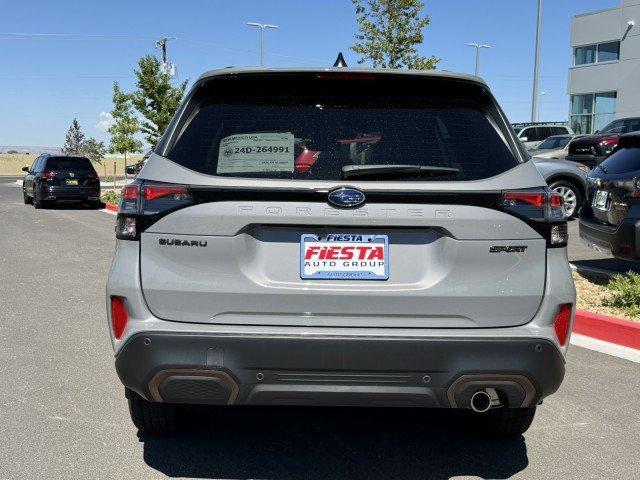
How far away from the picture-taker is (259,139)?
312 centimetres

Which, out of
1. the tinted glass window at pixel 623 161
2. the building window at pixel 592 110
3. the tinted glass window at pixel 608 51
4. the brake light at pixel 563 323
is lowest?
the brake light at pixel 563 323

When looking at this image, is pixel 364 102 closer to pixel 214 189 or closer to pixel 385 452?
pixel 214 189

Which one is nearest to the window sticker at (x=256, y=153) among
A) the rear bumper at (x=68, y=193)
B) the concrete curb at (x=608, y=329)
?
the concrete curb at (x=608, y=329)

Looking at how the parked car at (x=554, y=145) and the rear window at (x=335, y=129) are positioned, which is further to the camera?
the parked car at (x=554, y=145)

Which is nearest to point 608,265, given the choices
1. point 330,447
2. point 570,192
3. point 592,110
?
point 570,192

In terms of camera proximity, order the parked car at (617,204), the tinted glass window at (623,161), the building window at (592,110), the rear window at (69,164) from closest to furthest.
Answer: the parked car at (617,204) → the tinted glass window at (623,161) → the rear window at (69,164) → the building window at (592,110)

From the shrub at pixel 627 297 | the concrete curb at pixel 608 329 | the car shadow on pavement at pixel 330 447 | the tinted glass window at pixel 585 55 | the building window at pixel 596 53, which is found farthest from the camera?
the tinted glass window at pixel 585 55

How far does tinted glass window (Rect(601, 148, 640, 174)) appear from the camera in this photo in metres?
7.64

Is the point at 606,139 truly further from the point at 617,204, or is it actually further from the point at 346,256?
the point at 346,256

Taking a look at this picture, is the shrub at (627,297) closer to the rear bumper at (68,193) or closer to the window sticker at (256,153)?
the window sticker at (256,153)

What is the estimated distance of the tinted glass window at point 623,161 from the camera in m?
7.64

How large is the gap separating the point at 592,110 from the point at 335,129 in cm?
3983

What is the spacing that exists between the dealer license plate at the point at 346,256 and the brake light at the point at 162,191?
21.3 inches

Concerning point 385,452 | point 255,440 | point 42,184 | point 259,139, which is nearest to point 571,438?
point 385,452
